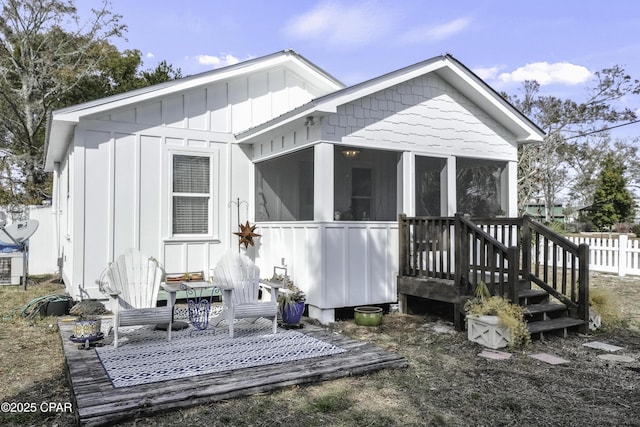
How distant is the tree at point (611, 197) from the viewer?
82.9ft

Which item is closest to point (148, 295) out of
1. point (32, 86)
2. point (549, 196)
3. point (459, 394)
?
point (459, 394)

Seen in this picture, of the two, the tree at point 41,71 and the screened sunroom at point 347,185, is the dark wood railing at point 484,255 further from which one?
the tree at point 41,71

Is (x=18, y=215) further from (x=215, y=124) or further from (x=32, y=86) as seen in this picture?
(x=215, y=124)

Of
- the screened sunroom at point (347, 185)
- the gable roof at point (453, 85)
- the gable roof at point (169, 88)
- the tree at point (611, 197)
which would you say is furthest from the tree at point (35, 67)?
the tree at point (611, 197)

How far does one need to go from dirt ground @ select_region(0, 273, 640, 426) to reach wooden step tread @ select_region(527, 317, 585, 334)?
0.20 meters

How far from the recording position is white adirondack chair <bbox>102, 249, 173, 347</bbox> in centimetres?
461

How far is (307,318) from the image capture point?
613cm

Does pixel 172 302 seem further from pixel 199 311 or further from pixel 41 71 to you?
pixel 41 71

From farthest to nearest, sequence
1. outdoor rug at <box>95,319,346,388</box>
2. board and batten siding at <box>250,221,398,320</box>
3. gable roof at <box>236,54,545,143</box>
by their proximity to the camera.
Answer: board and batten siding at <box>250,221,398,320</box>, gable roof at <box>236,54,545,143</box>, outdoor rug at <box>95,319,346,388</box>

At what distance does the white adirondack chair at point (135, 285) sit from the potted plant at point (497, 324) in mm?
3262

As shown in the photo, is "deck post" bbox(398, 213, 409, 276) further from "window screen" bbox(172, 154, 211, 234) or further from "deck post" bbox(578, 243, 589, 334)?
"window screen" bbox(172, 154, 211, 234)

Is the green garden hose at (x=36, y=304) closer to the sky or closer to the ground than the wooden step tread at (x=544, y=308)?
closer to the ground

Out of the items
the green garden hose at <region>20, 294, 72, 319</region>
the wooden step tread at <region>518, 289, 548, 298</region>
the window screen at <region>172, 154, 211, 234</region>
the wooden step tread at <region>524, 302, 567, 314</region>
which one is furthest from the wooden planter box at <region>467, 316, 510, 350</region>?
the green garden hose at <region>20, 294, 72, 319</region>

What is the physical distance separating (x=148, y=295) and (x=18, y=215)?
38.9 feet
